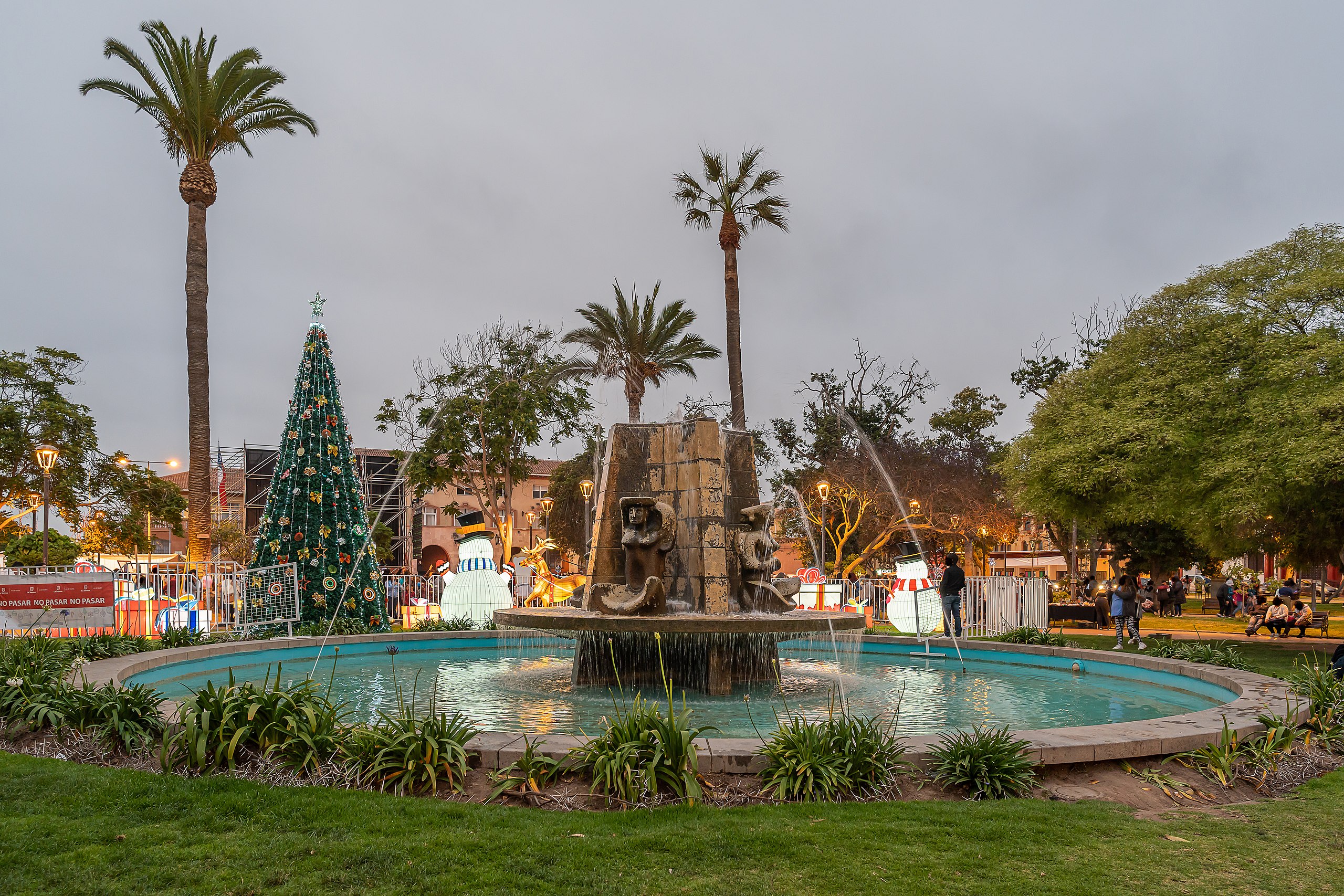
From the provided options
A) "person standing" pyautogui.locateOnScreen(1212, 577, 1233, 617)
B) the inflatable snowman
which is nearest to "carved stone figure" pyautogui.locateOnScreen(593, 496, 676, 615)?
the inflatable snowman

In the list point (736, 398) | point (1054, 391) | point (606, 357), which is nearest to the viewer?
point (1054, 391)

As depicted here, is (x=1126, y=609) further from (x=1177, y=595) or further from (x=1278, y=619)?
(x=1177, y=595)

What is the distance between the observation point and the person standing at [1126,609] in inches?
587

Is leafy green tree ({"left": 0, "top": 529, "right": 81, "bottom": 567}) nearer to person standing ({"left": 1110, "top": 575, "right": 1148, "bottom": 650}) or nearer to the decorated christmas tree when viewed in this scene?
the decorated christmas tree

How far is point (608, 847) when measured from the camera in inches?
173

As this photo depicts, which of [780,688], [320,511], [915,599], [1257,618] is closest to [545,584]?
[320,511]

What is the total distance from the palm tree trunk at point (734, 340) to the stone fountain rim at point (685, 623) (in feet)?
48.3

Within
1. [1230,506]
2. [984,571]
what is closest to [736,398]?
[1230,506]

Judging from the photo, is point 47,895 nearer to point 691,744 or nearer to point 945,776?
point 691,744

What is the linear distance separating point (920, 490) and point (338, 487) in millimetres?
24872

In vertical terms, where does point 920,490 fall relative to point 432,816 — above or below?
above

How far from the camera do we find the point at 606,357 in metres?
30.0

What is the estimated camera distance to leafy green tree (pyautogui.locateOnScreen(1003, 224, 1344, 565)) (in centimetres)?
1227

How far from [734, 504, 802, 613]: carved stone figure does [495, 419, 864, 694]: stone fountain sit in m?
0.01
